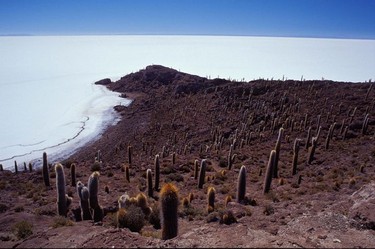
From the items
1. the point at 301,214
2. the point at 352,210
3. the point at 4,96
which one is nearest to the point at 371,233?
the point at 352,210

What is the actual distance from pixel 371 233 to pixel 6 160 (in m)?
38.1

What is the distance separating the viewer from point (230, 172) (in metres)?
28.7

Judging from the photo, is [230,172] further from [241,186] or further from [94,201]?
[94,201]

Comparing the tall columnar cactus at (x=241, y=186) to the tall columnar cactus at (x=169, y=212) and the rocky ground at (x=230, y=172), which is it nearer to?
the rocky ground at (x=230, y=172)

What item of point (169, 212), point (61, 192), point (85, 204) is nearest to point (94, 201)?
point (85, 204)

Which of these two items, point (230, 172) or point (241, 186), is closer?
point (241, 186)

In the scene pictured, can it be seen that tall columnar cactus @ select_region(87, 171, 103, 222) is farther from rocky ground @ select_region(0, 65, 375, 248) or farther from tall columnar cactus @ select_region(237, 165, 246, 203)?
tall columnar cactus @ select_region(237, 165, 246, 203)

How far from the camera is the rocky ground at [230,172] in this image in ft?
35.1

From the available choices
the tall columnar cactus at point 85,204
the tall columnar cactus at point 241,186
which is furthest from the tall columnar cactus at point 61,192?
the tall columnar cactus at point 241,186

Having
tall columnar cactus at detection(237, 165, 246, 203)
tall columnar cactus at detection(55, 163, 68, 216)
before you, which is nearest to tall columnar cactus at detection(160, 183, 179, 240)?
tall columnar cactus at detection(55, 163, 68, 216)

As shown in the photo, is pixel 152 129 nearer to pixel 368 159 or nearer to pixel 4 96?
pixel 368 159

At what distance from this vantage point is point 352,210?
44.9 feet

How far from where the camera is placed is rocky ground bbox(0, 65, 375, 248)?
10703 mm

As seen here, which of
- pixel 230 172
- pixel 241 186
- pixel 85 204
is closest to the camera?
pixel 85 204
